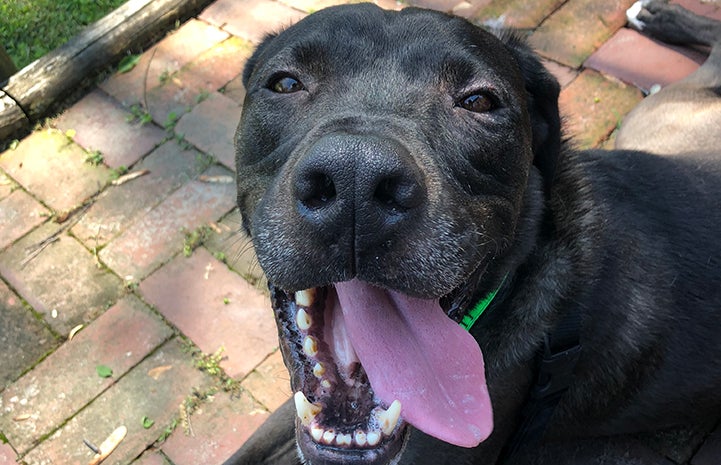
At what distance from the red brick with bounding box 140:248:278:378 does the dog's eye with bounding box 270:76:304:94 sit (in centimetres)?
160

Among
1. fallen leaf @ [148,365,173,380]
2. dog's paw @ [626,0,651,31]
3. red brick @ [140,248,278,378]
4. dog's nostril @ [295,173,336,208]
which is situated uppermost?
dog's nostril @ [295,173,336,208]

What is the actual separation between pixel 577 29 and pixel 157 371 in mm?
3399

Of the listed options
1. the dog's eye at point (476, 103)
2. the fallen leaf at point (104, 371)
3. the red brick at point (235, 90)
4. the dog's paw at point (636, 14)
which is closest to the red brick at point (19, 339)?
the fallen leaf at point (104, 371)

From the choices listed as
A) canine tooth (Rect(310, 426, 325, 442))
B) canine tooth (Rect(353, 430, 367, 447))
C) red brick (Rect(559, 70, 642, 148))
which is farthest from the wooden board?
canine tooth (Rect(353, 430, 367, 447))

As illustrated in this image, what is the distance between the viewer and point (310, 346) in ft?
7.48

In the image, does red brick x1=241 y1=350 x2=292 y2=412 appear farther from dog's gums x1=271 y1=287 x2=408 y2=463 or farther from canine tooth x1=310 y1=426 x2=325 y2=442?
canine tooth x1=310 y1=426 x2=325 y2=442

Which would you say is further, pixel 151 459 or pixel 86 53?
pixel 86 53

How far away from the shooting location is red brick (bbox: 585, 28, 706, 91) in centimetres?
446

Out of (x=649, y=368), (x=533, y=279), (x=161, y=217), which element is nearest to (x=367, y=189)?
(x=533, y=279)

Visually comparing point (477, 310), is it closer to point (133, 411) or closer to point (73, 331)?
point (133, 411)

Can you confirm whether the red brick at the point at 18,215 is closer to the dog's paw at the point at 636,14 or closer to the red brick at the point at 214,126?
the red brick at the point at 214,126

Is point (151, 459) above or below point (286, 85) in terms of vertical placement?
below

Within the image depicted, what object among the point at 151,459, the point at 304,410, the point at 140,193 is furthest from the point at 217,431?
the point at 140,193

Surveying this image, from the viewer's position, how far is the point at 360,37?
2469mm
